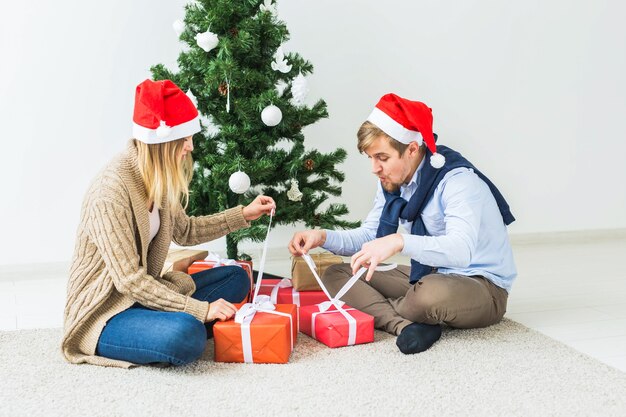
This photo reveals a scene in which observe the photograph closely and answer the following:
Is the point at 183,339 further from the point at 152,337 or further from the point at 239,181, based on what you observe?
the point at 239,181

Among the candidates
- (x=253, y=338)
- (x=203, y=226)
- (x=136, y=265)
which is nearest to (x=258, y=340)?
(x=253, y=338)

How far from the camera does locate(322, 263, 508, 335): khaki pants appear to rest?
1.97 m

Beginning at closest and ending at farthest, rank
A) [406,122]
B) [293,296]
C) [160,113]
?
[160,113] → [406,122] → [293,296]

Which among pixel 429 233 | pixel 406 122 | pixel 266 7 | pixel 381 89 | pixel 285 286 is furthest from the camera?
pixel 381 89

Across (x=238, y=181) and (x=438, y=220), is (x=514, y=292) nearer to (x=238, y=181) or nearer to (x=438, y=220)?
(x=438, y=220)

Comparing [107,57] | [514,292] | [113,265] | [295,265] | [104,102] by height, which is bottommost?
[514,292]

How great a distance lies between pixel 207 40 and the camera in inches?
99.2

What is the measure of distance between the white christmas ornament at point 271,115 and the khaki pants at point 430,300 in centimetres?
69

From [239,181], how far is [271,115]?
0.29 metres

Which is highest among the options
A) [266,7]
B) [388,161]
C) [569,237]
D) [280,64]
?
[266,7]

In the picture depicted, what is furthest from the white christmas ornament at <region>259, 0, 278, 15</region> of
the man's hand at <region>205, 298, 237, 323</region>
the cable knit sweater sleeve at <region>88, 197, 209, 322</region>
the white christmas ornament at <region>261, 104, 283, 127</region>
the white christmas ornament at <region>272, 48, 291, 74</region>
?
the man's hand at <region>205, 298, 237, 323</region>

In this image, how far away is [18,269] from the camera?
318cm

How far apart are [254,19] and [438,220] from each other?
1.15 meters

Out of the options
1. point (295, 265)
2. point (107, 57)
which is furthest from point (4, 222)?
point (295, 265)
